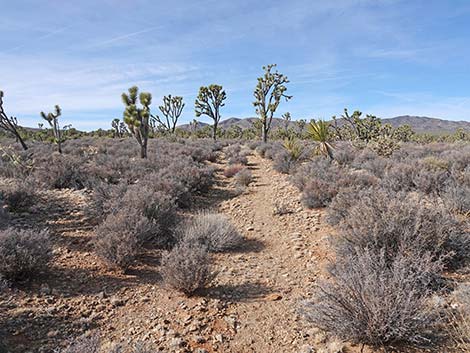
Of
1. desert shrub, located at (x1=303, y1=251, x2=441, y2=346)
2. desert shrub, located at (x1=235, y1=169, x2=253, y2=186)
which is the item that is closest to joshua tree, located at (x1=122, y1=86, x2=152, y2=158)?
desert shrub, located at (x1=235, y1=169, x2=253, y2=186)

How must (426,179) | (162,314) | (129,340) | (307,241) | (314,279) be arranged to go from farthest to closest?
(426,179) → (307,241) → (314,279) → (162,314) → (129,340)

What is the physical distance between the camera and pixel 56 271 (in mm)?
4805

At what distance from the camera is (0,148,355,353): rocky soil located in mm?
3348

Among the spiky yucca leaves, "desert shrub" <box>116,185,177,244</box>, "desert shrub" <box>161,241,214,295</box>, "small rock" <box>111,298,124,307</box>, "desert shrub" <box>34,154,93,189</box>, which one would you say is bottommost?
"small rock" <box>111,298,124,307</box>

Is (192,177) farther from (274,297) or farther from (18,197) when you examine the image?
(274,297)

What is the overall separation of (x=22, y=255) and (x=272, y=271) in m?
3.68

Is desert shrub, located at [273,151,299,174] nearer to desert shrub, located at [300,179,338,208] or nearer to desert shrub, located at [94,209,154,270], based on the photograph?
desert shrub, located at [300,179,338,208]

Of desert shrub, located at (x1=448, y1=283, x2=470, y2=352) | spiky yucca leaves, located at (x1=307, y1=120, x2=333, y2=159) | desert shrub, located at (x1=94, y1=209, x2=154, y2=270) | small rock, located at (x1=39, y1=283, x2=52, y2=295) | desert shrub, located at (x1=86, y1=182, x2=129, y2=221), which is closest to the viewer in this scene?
desert shrub, located at (x1=448, y1=283, x2=470, y2=352)

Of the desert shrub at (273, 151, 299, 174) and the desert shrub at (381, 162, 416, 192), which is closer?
the desert shrub at (381, 162, 416, 192)

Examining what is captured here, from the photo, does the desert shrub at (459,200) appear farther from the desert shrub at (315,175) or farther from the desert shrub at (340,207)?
the desert shrub at (315,175)

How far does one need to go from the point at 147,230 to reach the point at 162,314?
1.81m

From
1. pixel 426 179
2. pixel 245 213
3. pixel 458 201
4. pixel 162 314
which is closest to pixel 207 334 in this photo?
pixel 162 314

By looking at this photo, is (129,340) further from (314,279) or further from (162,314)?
(314,279)

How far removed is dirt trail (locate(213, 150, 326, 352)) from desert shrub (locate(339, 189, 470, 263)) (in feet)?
3.10
